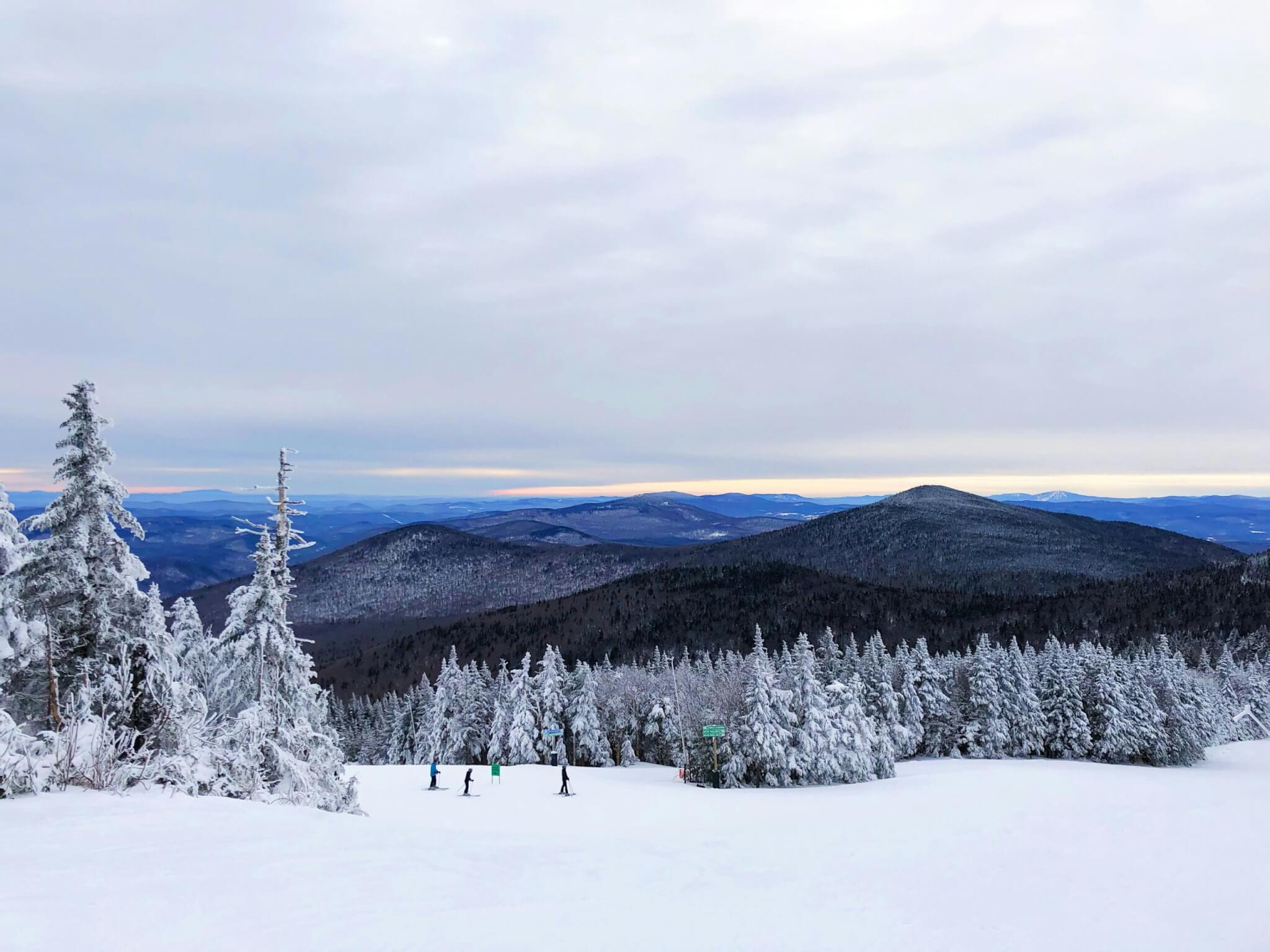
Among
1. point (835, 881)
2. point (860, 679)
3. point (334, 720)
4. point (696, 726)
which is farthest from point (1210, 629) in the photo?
point (835, 881)

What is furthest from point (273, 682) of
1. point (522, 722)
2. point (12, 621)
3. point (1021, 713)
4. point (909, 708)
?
point (1021, 713)

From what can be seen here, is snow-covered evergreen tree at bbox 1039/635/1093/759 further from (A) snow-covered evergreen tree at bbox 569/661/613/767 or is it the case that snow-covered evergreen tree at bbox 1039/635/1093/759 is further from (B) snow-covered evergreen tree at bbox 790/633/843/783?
(A) snow-covered evergreen tree at bbox 569/661/613/767

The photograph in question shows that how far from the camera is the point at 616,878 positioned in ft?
41.3

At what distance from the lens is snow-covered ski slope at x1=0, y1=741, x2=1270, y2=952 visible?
805 cm

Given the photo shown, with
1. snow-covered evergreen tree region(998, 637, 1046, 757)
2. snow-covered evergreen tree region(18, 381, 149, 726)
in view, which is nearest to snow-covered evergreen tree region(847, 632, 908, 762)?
snow-covered evergreen tree region(998, 637, 1046, 757)

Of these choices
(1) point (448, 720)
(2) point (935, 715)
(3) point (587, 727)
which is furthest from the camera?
(1) point (448, 720)

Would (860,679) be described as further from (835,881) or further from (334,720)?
(334,720)

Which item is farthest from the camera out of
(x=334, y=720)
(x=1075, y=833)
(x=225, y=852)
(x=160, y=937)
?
(x=334, y=720)

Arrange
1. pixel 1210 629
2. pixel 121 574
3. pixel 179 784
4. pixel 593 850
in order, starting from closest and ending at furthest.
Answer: pixel 179 784, pixel 593 850, pixel 121 574, pixel 1210 629

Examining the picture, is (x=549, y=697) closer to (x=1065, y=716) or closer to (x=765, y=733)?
(x=765, y=733)

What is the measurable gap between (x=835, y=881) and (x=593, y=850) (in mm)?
4751

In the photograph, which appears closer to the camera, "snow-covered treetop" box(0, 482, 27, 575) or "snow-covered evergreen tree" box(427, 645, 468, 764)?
"snow-covered treetop" box(0, 482, 27, 575)

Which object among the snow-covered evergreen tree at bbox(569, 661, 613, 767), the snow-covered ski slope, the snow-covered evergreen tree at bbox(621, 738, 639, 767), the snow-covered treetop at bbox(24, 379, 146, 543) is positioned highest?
the snow-covered treetop at bbox(24, 379, 146, 543)

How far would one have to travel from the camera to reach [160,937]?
712 centimetres
